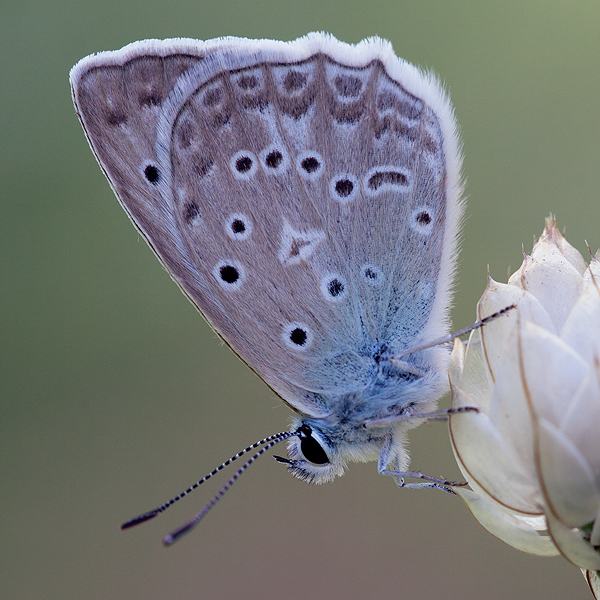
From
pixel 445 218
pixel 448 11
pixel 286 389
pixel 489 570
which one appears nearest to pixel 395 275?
pixel 445 218

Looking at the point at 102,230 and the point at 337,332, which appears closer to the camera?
the point at 337,332

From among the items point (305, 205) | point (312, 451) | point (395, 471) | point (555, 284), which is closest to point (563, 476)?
point (555, 284)

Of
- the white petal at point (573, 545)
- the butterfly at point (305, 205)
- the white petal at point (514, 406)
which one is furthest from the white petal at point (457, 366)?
the butterfly at point (305, 205)

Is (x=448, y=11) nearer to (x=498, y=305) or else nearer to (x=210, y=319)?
(x=210, y=319)

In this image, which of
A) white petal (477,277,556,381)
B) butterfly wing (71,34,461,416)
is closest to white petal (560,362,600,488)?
white petal (477,277,556,381)

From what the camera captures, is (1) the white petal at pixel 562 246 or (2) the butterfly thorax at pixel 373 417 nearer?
(1) the white petal at pixel 562 246

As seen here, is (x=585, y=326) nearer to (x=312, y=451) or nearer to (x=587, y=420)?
(x=587, y=420)

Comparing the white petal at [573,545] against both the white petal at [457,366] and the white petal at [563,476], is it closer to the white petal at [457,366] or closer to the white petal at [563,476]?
the white petal at [563,476]
